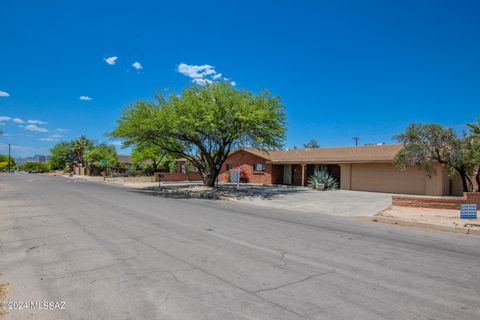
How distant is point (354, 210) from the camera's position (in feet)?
48.8

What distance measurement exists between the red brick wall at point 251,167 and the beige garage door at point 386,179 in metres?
9.33

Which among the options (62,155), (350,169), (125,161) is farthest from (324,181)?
(62,155)

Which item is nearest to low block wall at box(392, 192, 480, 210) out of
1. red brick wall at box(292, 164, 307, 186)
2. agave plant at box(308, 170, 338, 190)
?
agave plant at box(308, 170, 338, 190)

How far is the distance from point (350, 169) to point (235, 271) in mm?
24093

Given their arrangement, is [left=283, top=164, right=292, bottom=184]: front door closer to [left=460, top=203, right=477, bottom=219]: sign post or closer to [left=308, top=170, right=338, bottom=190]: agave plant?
[left=308, top=170, right=338, bottom=190]: agave plant

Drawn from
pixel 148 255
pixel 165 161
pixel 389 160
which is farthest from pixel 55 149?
pixel 148 255

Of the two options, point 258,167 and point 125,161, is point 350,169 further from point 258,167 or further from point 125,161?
point 125,161

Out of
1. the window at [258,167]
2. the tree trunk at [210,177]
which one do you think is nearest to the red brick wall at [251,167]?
the window at [258,167]

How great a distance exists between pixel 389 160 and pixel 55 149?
313ft

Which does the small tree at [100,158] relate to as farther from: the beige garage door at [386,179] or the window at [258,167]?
the beige garage door at [386,179]

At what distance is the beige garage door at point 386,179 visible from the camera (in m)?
23.3

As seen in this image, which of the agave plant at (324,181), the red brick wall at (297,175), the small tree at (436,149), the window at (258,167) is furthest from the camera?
the window at (258,167)

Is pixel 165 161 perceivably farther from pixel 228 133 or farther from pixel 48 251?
pixel 48 251

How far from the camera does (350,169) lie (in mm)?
27516
